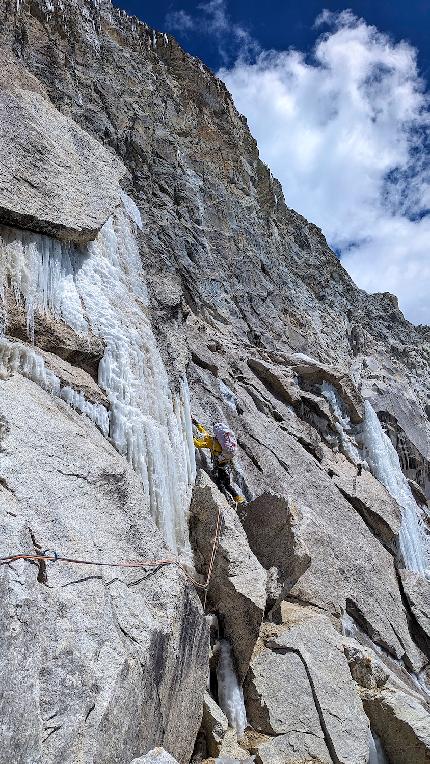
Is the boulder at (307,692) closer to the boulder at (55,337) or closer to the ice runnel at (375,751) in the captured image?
the ice runnel at (375,751)

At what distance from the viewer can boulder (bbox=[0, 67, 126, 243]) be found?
8867mm

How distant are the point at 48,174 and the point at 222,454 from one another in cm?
586

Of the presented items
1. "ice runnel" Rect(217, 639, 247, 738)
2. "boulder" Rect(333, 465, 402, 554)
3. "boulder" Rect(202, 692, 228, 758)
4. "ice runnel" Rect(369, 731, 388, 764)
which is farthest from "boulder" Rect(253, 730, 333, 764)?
"boulder" Rect(333, 465, 402, 554)

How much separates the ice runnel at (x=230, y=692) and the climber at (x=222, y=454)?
377cm

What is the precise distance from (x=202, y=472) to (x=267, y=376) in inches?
338

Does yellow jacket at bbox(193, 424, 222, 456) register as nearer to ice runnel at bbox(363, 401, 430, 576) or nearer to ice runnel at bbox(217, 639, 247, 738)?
ice runnel at bbox(217, 639, 247, 738)

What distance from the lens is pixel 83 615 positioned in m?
4.57

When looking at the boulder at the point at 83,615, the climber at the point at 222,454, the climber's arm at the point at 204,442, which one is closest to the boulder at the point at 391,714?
the boulder at the point at 83,615

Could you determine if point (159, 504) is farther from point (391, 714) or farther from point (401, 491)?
point (401, 491)

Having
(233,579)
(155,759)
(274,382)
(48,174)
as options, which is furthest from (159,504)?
(274,382)

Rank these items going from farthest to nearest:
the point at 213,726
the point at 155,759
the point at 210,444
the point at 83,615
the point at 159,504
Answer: the point at 210,444, the point at 159,504, the point at 213,726, the point at 83,615, the point at 155,759

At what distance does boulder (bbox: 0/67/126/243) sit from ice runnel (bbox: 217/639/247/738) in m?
6.64

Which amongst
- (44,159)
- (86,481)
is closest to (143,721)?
(86,481)

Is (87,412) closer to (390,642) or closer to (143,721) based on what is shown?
(143,721)
